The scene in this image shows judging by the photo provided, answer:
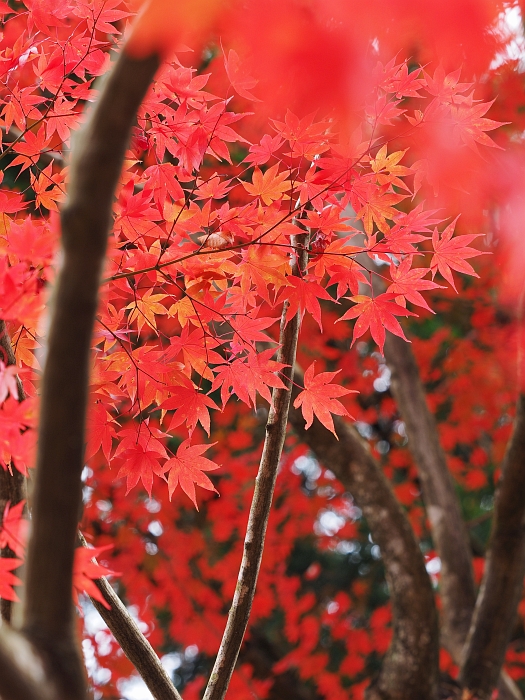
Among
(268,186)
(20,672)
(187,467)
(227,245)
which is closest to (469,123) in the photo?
(268,186)

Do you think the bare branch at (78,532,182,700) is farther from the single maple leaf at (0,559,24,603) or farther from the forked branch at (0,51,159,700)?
the forked branch at (0,51,159,700)

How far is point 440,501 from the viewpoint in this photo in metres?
3.76

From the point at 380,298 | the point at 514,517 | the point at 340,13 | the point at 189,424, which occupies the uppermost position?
the point at 340,13

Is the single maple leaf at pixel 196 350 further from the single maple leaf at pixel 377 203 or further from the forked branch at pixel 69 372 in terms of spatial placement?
the forked branch at pixel 69 372

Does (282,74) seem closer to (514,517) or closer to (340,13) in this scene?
(340,13)

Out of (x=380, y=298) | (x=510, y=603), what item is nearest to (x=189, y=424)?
(x=380, y=298)

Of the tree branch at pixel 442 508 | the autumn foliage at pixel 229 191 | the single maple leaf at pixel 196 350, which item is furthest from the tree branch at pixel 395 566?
the single maple leaf at pixel 196 350

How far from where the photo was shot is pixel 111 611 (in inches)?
59.9

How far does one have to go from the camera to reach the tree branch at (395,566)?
303cm

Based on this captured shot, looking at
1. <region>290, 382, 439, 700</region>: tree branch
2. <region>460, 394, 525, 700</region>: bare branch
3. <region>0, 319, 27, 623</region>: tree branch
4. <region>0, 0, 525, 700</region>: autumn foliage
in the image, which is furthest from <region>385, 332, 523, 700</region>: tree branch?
<region>0, 319, 27, 623</region>: tree branch

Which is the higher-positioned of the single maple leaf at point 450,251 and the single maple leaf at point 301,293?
the single maple leaf at point 450,251

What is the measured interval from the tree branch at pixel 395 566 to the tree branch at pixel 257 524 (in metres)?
1.27

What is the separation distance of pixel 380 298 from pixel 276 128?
52 centimetres

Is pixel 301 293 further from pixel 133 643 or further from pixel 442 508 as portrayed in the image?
pixel 442 508
